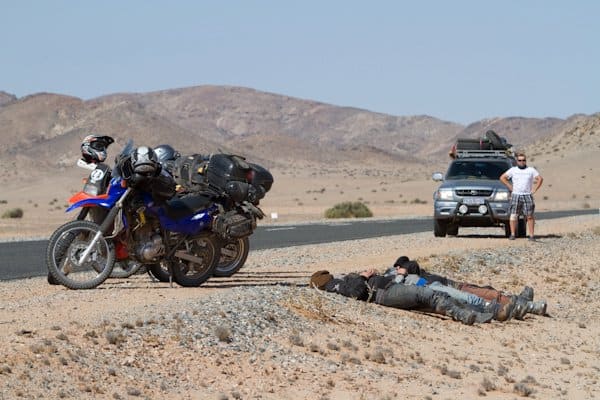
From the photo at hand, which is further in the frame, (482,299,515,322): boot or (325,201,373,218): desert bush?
(325,201,373,218): desert bush

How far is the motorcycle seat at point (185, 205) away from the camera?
14531mm

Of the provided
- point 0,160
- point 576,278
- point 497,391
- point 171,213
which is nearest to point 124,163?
point 171,213

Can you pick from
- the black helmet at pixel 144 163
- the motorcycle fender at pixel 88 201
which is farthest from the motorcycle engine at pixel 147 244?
the black helmet at pixel 144 163

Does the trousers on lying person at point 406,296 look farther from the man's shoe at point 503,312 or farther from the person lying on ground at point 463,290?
the man's shoe at point 503,312

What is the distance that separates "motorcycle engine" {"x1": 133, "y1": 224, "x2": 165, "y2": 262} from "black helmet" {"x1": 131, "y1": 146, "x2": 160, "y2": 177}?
2.43 feet

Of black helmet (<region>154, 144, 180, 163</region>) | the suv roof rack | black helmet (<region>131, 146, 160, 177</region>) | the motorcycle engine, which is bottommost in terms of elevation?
the motorcycle engine

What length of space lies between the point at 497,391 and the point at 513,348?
2.57 m

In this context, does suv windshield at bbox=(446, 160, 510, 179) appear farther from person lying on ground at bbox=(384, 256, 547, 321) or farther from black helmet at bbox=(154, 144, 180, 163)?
black helmet at bbox=(154, 144, 180, 163)

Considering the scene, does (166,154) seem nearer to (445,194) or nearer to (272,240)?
(445,194)

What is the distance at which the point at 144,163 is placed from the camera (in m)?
14.0

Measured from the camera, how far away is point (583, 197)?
78.5 meters

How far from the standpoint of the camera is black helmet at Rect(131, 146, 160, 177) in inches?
552

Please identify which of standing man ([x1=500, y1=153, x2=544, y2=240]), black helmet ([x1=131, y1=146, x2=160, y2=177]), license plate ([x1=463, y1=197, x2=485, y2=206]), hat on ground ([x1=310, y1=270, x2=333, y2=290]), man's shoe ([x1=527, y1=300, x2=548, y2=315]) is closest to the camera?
black helmet ([x1=131, y1=146, x2=160, y2=177])

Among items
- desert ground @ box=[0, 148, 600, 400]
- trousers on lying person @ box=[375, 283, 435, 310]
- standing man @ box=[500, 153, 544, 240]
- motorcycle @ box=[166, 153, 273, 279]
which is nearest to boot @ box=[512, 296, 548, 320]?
desert ground @ box=[0, 148, 600, 400]
